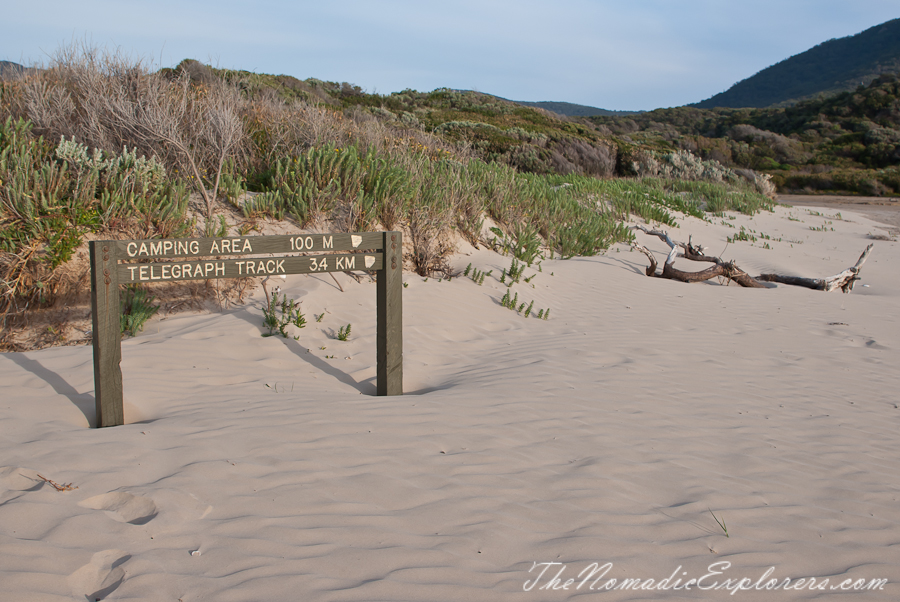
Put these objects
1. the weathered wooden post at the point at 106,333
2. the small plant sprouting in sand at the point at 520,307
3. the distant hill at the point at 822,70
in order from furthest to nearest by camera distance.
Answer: the distant hill at the point at 822,70, the small plant sprouting in sand at the point at 520,307, the weathered wooden post at the point at 106,333

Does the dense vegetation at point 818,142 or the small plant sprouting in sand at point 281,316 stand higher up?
the dense vegetation at point 818,142

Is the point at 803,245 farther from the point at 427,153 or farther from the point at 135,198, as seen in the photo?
the point at 135,198

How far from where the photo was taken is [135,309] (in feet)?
17.3

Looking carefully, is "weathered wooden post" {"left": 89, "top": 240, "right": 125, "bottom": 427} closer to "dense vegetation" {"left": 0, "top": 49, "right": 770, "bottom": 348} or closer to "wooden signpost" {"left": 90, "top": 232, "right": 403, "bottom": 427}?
"wooden signpost" {"left": 90, "top": 232, "right": 403, "bottom": 427}

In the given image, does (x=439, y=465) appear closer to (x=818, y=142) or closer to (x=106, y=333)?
(x=106, y=333)

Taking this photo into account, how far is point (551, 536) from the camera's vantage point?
239 cm

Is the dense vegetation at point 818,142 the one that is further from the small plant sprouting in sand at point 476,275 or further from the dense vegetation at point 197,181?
→ the small plant sprouting in sand at point 476,275

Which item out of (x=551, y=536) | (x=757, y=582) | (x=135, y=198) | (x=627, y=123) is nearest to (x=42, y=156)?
(x=135, y=198)

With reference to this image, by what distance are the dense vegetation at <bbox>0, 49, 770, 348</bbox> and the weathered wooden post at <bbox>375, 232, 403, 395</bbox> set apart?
2.76m

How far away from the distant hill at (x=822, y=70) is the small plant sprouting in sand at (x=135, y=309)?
4496 inches

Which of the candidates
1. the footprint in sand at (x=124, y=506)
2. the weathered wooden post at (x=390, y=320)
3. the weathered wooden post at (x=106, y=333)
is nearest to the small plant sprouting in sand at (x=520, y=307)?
the weathered wooden post at (x=390, y=320)

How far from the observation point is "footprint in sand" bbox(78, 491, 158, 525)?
2.39 m

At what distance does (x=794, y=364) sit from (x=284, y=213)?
5.97m

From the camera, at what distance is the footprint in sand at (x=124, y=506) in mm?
2387
